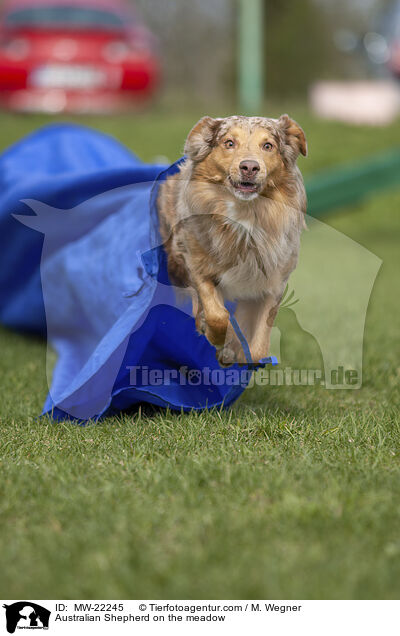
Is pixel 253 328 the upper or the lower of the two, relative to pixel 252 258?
lower

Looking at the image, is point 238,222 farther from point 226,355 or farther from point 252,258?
point 226,355

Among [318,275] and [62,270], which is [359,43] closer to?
[318,275]

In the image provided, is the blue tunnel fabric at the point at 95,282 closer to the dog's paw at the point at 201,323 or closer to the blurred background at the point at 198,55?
the dog's paw at the point at 201,323

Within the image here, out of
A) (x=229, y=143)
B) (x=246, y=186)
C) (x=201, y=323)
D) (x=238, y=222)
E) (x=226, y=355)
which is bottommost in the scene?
(x=226, y=355)

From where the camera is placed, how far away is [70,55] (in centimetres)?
1054

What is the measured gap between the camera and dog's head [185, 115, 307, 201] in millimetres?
2045

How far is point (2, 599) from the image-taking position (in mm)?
1743

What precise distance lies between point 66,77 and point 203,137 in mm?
9167

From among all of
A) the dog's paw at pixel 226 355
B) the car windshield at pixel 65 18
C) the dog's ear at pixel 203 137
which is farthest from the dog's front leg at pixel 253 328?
the car windshield at pixel 65 18

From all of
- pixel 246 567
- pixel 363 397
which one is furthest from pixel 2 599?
pixel 363 397
